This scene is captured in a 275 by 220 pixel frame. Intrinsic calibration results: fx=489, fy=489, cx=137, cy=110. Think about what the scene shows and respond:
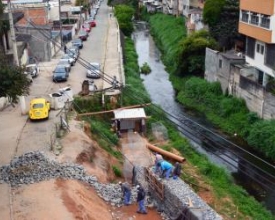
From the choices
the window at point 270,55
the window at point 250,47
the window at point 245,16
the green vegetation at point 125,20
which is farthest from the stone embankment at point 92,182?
the green vegetation at point 125,20

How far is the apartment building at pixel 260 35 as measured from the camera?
34.3m

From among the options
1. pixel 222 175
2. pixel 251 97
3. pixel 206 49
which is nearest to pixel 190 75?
pixel 206 49

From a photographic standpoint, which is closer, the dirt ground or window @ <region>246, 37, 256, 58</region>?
the dirt ground

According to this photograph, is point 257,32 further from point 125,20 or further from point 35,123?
point 125,20

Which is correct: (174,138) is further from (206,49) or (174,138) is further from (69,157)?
(206,49)

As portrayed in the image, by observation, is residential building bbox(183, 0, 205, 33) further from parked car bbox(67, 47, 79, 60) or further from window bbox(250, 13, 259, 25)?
window bbox(250, 13, 259, 25)

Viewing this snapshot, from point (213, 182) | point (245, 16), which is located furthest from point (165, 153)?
point (245, 16)

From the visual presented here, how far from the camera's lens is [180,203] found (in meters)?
20.5

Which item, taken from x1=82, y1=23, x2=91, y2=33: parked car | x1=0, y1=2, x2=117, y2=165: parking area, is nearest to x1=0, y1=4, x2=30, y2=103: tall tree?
x1=0, y1=2, x2=117, y2=165: parking area

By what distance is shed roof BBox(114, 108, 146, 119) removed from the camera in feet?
103

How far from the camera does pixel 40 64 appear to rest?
156ft

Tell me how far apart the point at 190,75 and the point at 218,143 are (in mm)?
17656

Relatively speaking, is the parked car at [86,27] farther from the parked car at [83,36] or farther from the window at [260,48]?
the window at [260,48]

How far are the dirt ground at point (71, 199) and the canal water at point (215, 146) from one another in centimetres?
467
